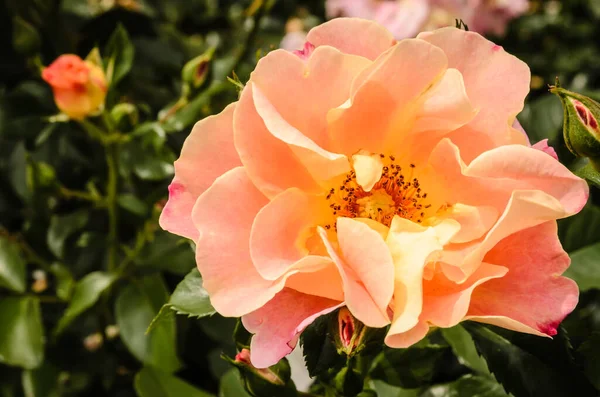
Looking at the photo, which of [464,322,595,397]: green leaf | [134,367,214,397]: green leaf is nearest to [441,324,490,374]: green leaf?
[464,322,595,397]: green leaf

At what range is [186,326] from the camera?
43.8 inches

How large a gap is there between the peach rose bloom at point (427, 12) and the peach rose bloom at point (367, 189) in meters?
0.75

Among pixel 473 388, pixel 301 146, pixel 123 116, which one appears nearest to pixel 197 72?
pixel 123 116

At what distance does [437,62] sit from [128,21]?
1.03 metres

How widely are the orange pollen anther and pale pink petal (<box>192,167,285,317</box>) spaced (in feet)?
0.47

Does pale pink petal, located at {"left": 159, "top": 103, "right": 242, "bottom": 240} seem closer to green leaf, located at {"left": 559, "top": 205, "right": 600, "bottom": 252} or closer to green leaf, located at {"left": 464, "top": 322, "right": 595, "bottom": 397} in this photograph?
green leaf, located at {"left": 464, "top": 322, "right": 595, "bottom": 397}

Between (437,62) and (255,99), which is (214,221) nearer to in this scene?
(255,99)

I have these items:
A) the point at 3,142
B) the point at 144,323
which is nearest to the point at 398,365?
the point at 144,323

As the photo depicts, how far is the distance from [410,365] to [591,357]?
182mm

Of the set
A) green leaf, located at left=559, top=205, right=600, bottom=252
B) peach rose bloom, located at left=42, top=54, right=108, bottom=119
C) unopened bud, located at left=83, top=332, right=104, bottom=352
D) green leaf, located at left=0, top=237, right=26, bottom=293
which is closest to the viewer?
green leaf, located at left=559, top=205, right=600, bottom=252

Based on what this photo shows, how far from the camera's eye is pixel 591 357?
64 centimetres

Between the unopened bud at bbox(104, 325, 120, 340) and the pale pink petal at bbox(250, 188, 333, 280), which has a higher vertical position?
the pale pink petal at bbox(250, 188, 333, 280)

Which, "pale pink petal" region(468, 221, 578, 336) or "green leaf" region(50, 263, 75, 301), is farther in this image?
"green leaf" region(50, 263, 75, 301)

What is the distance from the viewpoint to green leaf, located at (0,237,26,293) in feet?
3.55
